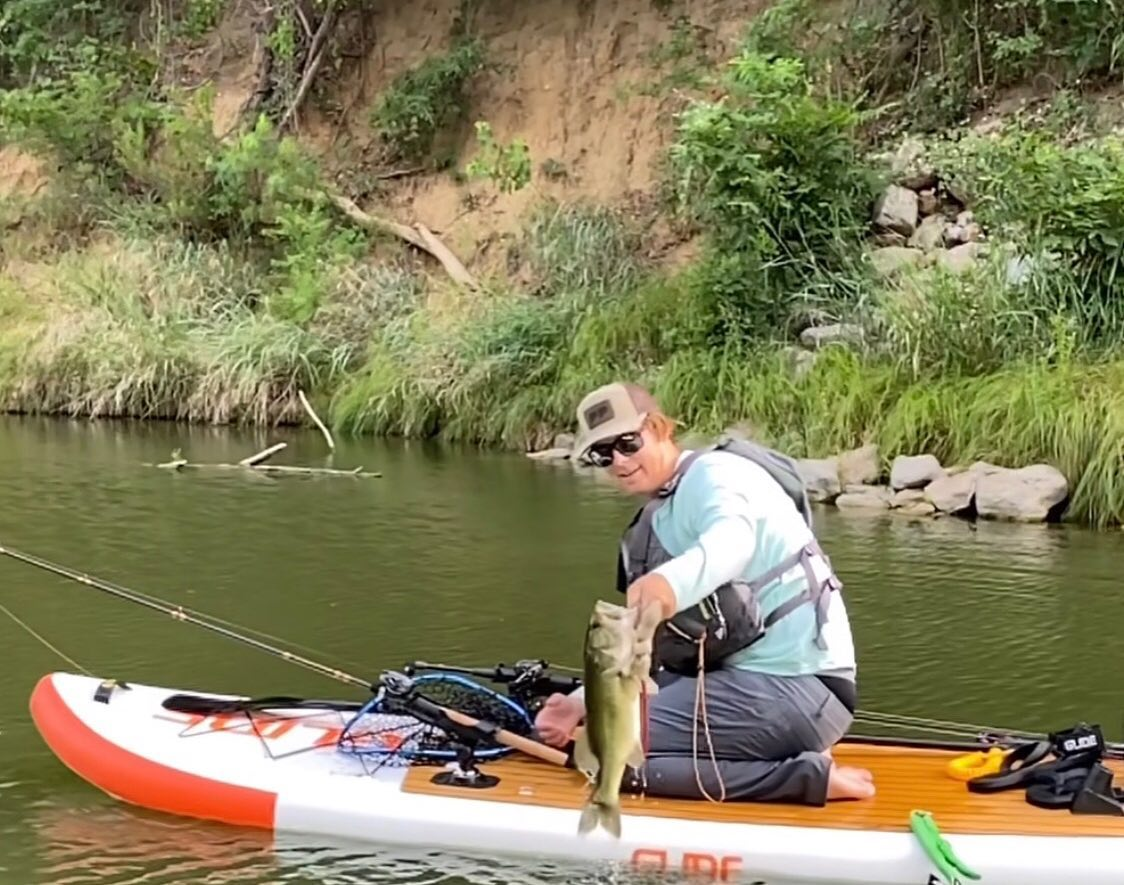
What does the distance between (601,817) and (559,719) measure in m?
1.18

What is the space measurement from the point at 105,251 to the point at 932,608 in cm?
1319

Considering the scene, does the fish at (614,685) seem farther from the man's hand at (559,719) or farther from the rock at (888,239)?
the rock at (888,239)

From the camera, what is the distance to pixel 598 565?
9.64 metres

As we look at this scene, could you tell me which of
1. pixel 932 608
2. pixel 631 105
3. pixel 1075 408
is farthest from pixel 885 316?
pixel 631 105

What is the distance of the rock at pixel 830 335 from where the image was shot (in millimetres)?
13102

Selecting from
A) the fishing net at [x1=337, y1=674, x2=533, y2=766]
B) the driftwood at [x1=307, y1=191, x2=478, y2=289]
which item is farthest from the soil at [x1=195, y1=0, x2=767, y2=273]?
the fishing net at [x1=337, y1=674, x2=533, y2=766]

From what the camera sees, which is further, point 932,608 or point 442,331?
point 442,331

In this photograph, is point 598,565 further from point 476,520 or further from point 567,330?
point 567,330

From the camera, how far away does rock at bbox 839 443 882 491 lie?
39.1ft

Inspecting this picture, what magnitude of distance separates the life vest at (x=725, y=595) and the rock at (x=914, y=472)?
7.10m

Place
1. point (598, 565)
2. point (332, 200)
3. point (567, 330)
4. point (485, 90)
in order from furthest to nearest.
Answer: point (485, 90)
point (332, 200)
point (567, 330)
point (598, 565)

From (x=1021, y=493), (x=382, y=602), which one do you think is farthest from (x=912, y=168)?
(x=382, y=602)

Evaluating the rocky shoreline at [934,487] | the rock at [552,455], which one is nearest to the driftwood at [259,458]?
the rock at [552,455]

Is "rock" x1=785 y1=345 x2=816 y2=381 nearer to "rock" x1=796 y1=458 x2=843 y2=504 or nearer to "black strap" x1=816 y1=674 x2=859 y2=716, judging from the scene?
"rock" x1=796 y1=458 x2=843 y2=504
